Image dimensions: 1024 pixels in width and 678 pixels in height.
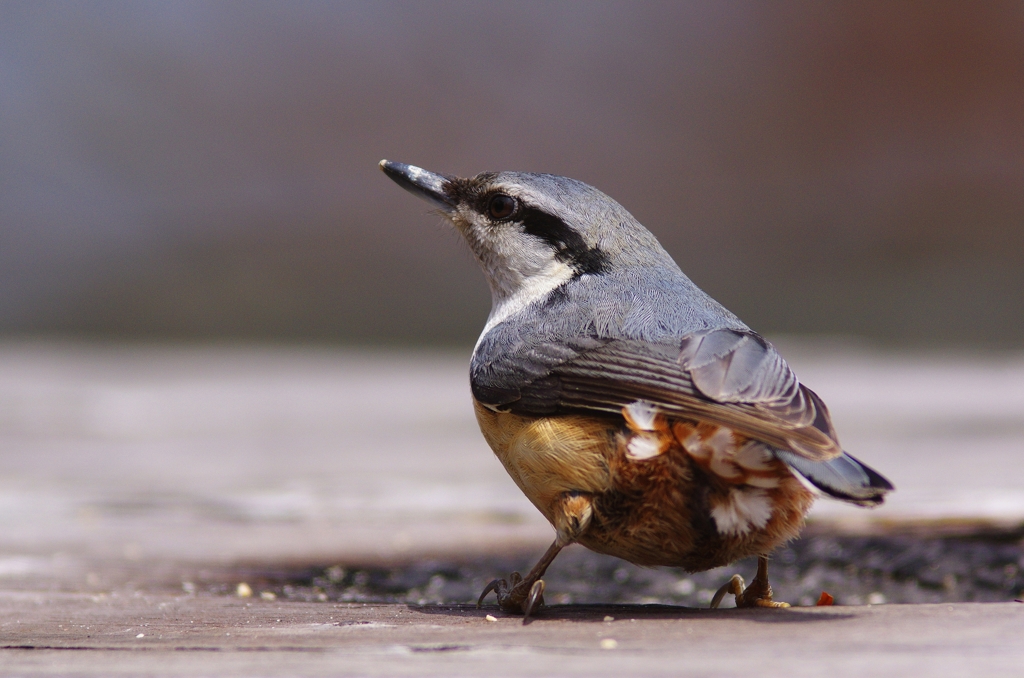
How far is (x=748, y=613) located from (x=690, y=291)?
2.39 ft

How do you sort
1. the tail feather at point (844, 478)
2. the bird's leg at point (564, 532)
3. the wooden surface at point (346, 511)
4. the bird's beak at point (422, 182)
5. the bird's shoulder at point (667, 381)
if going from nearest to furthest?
the wooden surface at point (346, 511), the tail feather at point (844, 478), the bird's shoulder at point (667, 381), the bird's leg at point (564, 532), the bird's beak at point (422, 182)

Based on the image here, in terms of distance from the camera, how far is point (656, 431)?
1503mm

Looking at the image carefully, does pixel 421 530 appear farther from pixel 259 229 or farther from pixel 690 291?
pixel 259 229

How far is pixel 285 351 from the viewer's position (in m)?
6.35

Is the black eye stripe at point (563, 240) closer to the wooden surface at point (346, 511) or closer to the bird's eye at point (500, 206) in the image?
the bird's eye at point (500, 206)

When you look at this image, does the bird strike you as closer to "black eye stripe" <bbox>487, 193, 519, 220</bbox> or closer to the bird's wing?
the bird's wing

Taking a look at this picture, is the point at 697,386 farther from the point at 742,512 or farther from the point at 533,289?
the point at 533,289

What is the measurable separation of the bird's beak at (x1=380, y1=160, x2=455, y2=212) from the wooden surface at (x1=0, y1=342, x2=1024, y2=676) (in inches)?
28.8

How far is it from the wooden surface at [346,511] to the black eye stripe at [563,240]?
2.00ft

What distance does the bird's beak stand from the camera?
246 cm

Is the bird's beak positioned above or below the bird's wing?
above

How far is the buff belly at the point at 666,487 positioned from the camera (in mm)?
1489

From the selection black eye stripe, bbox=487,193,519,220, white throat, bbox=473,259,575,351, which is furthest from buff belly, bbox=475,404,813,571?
black eye stripe, bbox=487,193,519,220

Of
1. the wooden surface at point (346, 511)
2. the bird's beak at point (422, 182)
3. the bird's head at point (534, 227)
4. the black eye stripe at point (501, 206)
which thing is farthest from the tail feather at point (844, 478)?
the bird's beak at point (422, 182)
